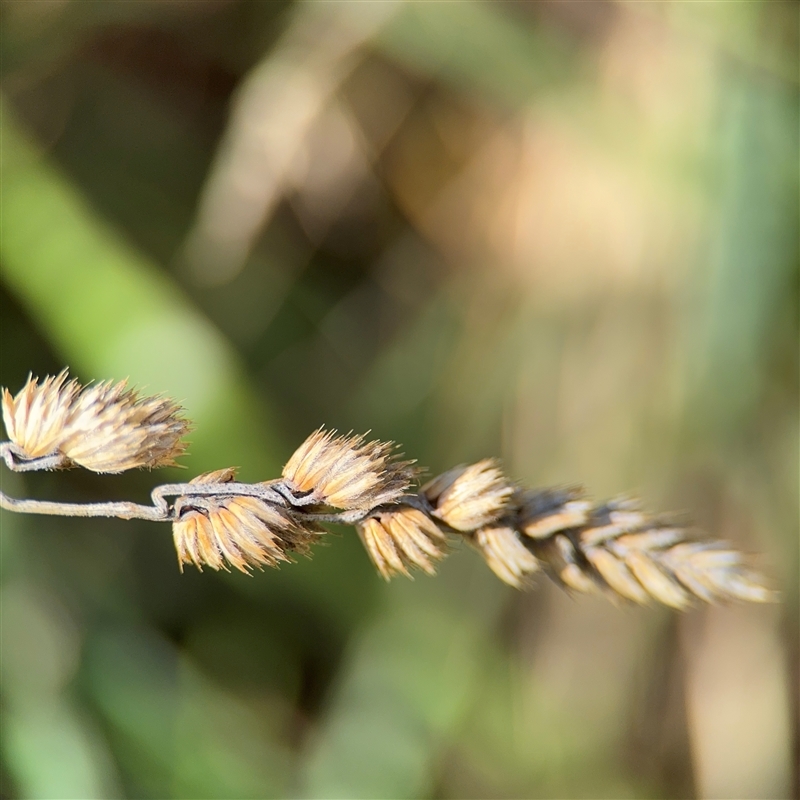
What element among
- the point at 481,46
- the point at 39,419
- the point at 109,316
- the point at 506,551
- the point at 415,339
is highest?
the point at 481,46

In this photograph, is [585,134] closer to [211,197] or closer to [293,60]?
[293,60]

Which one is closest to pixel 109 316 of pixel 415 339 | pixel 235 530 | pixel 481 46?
pixel 415 339

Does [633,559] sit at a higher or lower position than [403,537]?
higher

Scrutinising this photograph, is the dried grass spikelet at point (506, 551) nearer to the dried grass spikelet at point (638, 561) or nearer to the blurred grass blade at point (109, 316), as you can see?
the dried grass spikelet at point (638, 561)

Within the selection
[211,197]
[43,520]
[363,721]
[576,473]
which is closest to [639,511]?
[363,721]

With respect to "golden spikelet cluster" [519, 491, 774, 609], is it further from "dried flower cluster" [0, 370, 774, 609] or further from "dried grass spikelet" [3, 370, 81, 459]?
"dried grass spikelet" [3, 370, 81, 459]

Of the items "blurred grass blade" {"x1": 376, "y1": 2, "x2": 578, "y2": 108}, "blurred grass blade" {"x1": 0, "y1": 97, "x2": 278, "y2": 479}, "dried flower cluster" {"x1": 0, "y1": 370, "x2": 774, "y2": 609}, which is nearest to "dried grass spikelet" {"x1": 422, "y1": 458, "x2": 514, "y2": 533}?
"dried flower cluster" {"x1": 0, "y1": 370, "x2": 774, "y2": 609}

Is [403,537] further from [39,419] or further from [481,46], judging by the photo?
[481,46]
